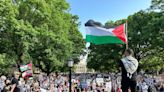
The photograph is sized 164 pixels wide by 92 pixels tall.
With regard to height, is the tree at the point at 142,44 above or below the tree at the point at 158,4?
below

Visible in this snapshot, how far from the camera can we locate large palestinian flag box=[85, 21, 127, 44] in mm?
8804

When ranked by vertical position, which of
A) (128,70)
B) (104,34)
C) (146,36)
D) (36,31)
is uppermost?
(146,36)

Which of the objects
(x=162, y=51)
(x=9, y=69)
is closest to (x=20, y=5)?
(x=9, y=69)

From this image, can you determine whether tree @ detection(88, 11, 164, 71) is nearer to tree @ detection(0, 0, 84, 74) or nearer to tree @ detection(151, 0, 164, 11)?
tree @ detection(151, 0, 164, 11)

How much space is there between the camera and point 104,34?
8.92 meters

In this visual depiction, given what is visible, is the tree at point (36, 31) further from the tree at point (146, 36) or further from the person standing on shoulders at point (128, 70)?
the person standing on shoulders at point (128, 70)

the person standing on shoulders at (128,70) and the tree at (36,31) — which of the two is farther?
the tree at (36,31)

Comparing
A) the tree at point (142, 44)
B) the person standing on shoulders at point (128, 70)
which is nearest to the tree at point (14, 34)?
the tree at point (142, 44)

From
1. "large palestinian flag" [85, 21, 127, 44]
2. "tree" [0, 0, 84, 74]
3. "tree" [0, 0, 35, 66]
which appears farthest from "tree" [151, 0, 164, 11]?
"large palestinian flag" [85, 21, 127, 44]

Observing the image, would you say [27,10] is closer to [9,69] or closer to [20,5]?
[20,5]

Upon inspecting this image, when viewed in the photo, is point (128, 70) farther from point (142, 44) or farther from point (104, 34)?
point (142, 44)

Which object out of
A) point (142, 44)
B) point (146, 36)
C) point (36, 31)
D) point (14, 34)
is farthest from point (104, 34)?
point (142, 44)

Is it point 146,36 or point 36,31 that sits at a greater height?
point 146,36

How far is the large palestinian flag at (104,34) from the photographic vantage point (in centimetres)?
880
